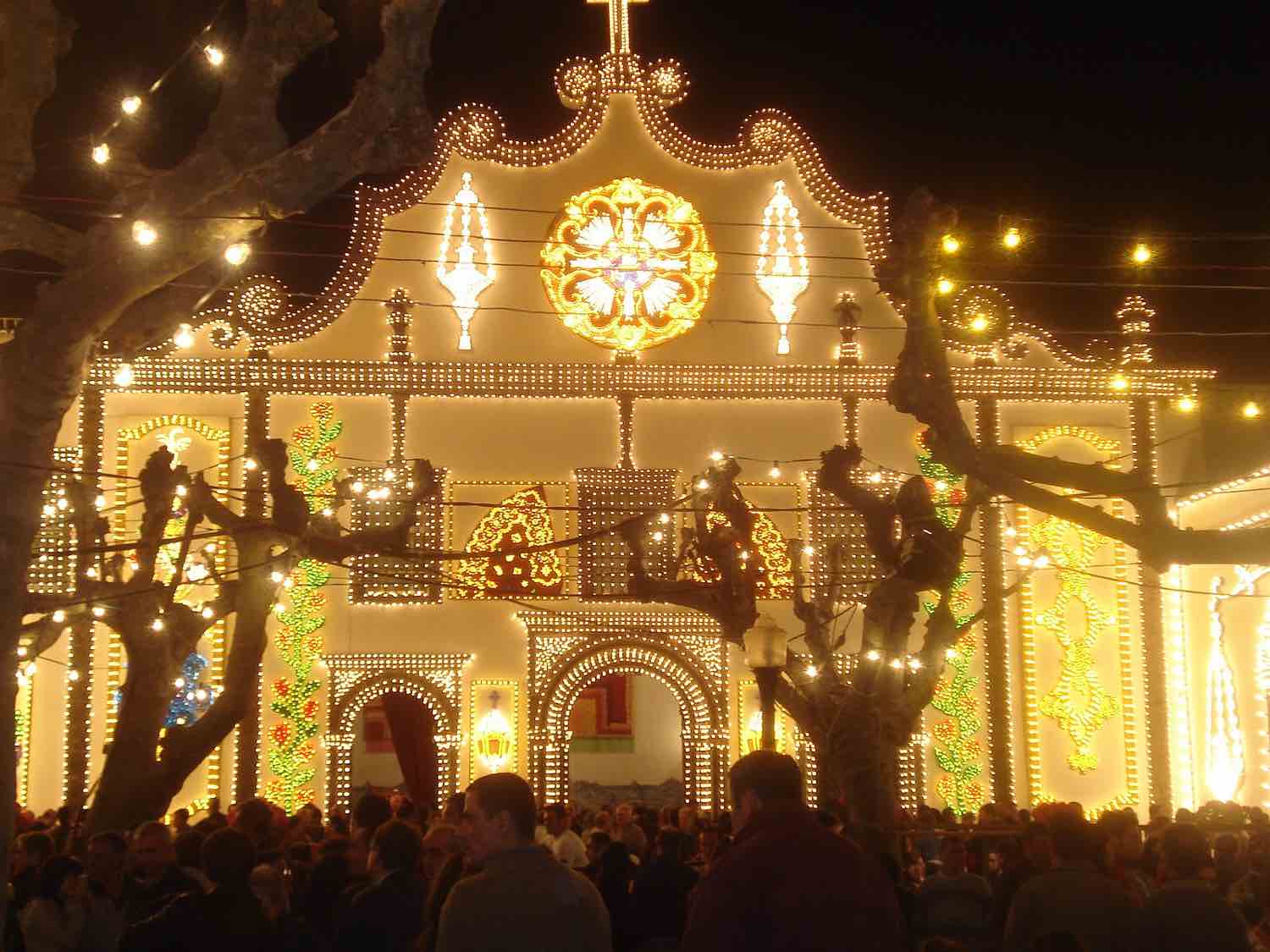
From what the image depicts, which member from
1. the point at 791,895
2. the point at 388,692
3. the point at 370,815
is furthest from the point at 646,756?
the point at 791,895

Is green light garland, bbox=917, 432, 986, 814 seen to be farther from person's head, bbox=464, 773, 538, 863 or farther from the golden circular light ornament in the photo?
person's head, bbox=464, 773, 538, 863

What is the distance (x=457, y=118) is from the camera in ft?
79.8

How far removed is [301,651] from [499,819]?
18.1m

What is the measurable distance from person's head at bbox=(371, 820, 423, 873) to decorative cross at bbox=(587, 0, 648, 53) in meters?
19.4

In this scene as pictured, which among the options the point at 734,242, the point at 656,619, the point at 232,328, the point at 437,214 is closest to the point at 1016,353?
the point at 734,242

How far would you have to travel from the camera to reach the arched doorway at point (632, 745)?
29.2 meters

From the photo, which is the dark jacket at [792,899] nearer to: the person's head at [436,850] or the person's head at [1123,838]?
the person's head at [436,850]

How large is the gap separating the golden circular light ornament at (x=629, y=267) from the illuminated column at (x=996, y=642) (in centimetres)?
530

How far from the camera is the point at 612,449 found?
78.9 ft

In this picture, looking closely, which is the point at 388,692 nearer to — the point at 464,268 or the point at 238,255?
the point at 464,268

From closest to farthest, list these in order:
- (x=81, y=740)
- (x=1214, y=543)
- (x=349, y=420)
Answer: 1. (x=1214, y=543)
2. (x=81, y=740)
3. (x=349, y=420)

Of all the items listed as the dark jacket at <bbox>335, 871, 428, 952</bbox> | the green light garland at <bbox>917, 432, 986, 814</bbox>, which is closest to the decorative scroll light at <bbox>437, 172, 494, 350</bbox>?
the green light garland at <bbox>917, 432, 986, 814</bbox>

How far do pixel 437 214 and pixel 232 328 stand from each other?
377 cm

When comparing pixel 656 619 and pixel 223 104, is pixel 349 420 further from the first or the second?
pixel 223 104
